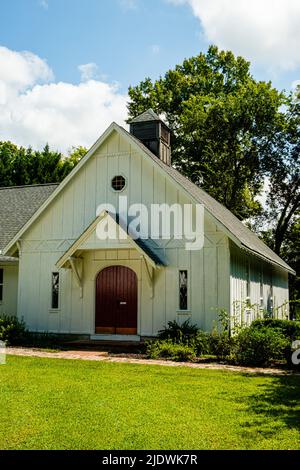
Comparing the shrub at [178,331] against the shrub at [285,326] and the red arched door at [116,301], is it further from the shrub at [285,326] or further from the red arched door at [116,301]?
the shrub at [285,326]

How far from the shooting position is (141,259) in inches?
648

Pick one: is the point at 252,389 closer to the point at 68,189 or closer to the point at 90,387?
the point at 90,387

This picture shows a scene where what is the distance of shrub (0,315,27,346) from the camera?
1605 centimetres

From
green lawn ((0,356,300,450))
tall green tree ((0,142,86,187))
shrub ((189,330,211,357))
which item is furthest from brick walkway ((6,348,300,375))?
tall green tree ((0,142,86,187))

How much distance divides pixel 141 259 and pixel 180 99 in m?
30.9

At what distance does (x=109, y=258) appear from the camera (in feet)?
55.5

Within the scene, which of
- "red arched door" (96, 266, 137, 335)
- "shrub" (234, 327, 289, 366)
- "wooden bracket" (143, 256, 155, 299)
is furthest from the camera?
"red arched door" (96, 266, 137, 335)

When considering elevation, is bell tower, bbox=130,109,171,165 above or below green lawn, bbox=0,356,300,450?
above

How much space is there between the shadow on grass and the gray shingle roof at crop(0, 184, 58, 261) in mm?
14104

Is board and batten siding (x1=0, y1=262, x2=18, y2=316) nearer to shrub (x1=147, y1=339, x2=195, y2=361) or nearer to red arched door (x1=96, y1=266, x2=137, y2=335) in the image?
red arched door (x1=96, y1=266, x2=137, y2=335)

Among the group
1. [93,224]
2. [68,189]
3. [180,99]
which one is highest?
[180,99]

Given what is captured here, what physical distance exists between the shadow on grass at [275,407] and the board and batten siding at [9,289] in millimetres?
12514
